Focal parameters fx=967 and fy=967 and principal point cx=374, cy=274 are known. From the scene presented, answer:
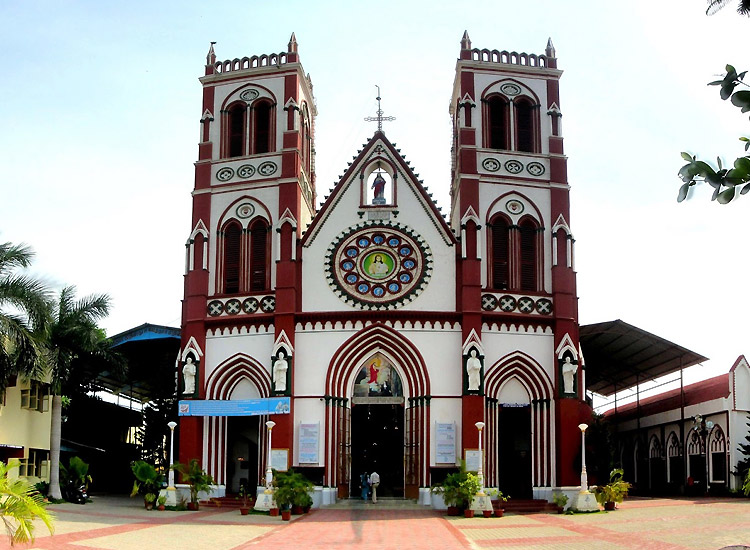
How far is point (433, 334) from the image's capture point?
38.1m

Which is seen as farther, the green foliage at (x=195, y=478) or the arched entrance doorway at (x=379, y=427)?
the arched entrance doorway at (x=379, y=427)

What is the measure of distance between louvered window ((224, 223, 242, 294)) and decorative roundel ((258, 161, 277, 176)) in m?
2.47

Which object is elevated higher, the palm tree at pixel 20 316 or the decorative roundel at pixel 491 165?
the decorative roundel at pixel 491 165

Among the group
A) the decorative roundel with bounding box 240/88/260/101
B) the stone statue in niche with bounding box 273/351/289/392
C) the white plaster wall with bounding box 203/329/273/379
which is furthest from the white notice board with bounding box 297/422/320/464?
the decorative roundel with bounding box 240/88/260/101

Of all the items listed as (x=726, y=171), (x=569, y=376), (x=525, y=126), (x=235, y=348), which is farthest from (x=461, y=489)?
(x=726, y=171)

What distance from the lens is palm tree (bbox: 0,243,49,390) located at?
30766 mm

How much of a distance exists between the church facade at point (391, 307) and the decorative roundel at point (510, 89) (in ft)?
0.17

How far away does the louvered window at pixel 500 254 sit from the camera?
39438 mm

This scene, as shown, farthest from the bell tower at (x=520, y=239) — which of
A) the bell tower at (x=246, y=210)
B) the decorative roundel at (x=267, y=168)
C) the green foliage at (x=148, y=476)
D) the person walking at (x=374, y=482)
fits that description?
the green foliage at (x=148, y=476)

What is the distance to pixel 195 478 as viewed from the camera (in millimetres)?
35688

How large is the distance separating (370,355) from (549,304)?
750cm

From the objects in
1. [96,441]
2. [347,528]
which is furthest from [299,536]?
[96,441]

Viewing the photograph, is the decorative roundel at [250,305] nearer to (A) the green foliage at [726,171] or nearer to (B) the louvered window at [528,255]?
(B) the louvered window at [528,255]

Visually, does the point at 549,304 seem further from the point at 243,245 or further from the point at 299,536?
the point at 299,536
